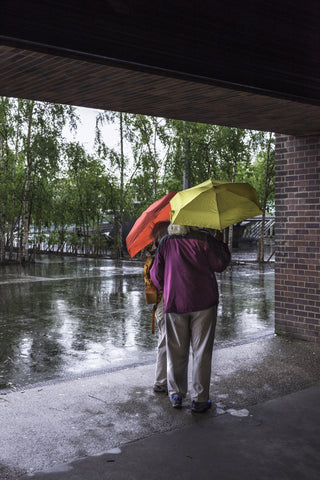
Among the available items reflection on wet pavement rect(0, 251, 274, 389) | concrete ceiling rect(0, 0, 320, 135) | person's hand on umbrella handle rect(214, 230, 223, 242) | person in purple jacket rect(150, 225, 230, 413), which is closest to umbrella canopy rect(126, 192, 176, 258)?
person in purple jacket rect(150, 225, 230, 413)

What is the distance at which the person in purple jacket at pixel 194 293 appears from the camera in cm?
478

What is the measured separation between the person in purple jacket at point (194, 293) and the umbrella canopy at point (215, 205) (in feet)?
0.66

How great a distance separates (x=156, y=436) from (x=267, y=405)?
1.21 meters

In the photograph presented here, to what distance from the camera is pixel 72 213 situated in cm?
3091

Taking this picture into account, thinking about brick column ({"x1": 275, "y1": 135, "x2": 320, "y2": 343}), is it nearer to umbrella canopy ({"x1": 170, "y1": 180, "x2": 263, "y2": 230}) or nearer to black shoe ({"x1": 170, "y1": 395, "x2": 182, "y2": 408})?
umbrella canopy ({"x1": 170, "y1": 180, "x2": 263, "y2": 230})

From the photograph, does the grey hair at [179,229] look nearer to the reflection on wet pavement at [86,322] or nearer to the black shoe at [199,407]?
the black shoe at [199,407]

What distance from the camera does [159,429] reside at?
4.39 meters

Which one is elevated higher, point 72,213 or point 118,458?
point 72,213

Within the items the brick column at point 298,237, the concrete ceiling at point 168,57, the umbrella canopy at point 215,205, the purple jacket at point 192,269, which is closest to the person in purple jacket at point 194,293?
the purple jacket at point 192,269

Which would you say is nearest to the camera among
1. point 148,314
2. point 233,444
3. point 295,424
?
point 233,444

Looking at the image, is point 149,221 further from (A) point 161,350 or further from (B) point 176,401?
(B) point 176,401

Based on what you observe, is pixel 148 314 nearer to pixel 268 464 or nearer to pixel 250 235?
pixel 268 464

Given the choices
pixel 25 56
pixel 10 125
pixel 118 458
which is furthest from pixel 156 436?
pixel 10 125

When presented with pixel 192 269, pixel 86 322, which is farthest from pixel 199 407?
pixel 86 322
